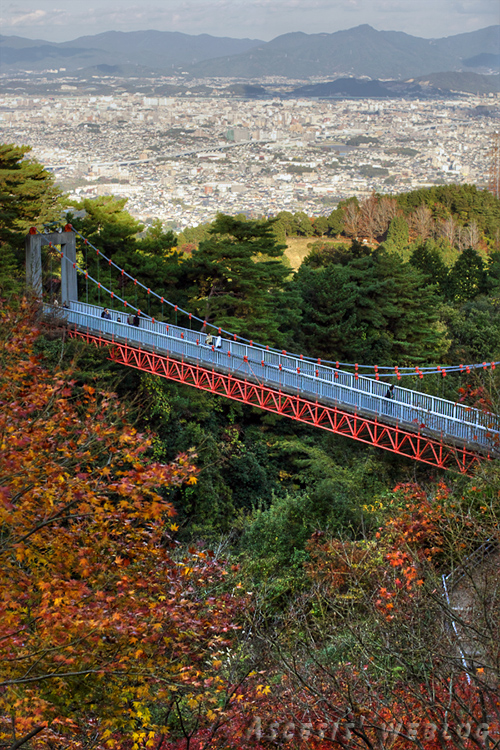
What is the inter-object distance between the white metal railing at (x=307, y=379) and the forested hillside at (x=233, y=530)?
0.89 metres

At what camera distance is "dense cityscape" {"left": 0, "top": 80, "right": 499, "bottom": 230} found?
292ft

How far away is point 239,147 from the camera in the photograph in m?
122

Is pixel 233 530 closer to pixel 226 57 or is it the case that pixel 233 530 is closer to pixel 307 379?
pixel 307 379

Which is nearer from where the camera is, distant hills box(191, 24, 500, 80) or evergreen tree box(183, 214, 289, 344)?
evergreen tree box(183, 214, 289, 344)

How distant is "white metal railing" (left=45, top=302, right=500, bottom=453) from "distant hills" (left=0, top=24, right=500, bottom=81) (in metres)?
133

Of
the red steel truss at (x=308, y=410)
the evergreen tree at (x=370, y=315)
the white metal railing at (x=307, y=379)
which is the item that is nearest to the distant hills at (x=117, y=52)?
the evergreen tree at (x=370, y=315)

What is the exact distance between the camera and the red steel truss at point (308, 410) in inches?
656

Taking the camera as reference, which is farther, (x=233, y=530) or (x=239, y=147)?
(x=239, y=147)

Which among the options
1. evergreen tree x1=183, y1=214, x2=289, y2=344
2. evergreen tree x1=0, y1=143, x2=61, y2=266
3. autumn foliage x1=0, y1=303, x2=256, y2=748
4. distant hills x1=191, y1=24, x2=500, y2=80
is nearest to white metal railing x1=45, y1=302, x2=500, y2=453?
evergreen tree x1=0, y1=143, x2=61, y2=266

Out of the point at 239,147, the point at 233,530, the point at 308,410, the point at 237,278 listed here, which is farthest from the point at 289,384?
the point at 239,147

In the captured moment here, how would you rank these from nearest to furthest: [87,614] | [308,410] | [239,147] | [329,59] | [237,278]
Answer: [87,614], [308,410], [237,278], [239,147], [329,59]

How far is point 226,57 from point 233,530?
573 ft

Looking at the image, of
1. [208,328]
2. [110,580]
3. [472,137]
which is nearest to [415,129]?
[472,137]

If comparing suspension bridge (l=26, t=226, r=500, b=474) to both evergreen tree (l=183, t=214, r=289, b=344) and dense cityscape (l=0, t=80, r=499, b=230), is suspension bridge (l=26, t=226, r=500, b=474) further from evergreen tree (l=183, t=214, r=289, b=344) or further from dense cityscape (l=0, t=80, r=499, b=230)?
dense cityscape (l=0, t=80, r=499, b=230)
